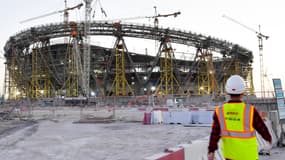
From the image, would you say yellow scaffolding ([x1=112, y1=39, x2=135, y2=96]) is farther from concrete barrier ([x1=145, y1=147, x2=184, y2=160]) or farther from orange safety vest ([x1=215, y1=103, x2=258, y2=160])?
orange safety vest ([x1=215, y1=103, x2=258, y2=160])

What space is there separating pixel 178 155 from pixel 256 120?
1.64m

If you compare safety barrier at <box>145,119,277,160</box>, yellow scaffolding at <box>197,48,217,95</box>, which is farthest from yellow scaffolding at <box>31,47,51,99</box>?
safety barrier at <box>145,119,277,160</box>

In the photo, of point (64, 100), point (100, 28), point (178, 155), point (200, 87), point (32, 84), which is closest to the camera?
point (178, 155)

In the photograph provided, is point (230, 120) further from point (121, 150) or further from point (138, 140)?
point (138, 140)

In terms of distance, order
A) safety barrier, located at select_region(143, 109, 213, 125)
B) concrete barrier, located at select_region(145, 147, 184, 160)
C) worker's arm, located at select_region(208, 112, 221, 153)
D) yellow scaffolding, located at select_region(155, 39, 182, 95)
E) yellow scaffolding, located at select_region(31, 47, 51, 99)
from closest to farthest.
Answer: worker's arm, located at select_region(208, 112, 221, 153), concrete barrier, located at select_region(145, 147, 184, 160), safety barrier, located at select_region(143, 109, 213, 125), yellow scaffolding, located at select_region(155, 39, 182, 95), yellow scaffolding, located at select_region(31, 47, 51, 99)

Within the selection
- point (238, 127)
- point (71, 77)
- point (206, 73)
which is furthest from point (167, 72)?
point (238, 127)

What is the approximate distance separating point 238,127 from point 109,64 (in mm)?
48230

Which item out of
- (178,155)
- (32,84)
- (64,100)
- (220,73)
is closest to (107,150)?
(178,155)

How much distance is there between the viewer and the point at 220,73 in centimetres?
5803

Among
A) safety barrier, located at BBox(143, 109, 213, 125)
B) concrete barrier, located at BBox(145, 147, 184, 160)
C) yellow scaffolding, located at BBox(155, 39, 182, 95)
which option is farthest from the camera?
yellow scaffolding, located at BBox(155, 39, 182, 95)

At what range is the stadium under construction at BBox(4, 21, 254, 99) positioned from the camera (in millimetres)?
47281

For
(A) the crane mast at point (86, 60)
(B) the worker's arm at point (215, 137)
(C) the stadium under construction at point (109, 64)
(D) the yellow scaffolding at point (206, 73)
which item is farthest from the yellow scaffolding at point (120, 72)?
(B) the worker's arm at point (215, 137)

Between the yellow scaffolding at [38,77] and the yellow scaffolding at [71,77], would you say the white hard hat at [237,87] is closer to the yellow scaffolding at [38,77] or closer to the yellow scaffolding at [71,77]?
the yellow scaffolding at [71,77]

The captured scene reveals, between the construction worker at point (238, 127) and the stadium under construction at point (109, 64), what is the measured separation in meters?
43.5
